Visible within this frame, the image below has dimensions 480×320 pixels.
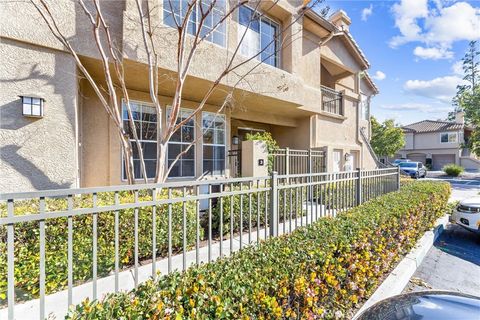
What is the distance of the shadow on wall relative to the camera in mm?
4668

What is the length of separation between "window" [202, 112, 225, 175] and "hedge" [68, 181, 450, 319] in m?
5.71

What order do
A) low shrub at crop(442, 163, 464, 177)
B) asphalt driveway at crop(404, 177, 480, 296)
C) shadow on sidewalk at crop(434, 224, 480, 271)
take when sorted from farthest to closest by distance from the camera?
low shrub at crop(442, 163, 464, 177)
shadow on sidewalk at crop(434, 224, 480, 271)
asphalt driveway at crop(404, 177, 480, 296)

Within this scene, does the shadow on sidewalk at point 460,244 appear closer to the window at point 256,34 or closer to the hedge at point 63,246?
the hedge at point 63,246

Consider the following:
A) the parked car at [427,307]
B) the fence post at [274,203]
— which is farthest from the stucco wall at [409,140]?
the parked car at [427,307]

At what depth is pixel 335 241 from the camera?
10.8 ft

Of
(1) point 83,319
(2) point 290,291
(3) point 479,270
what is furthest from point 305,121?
(1) point 83,319

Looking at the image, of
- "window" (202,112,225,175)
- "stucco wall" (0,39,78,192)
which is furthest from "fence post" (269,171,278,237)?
"window" (202,112,225,175)

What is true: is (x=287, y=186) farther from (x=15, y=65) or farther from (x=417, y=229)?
(x=15, y=65)

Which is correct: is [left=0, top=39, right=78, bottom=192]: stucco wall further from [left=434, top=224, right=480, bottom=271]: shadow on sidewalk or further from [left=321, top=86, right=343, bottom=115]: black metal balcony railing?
[left=321, top=86, right=343, bottom=115]: black metal balcony railing

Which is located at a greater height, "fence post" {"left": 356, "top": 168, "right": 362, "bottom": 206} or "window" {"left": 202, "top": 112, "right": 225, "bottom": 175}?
"window" {"left": 202, "top": 112, "right": 225, "bottom": 175}

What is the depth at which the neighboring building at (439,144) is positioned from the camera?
3800 cm

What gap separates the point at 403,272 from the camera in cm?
431

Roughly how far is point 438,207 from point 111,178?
33.3 ft

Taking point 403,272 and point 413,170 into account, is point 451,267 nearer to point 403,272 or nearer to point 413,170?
point 403,272
